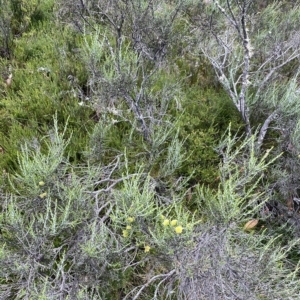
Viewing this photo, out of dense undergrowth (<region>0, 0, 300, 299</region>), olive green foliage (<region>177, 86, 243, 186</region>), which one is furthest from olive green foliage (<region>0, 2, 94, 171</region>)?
olive green foliage (<region>177, 86, 243, 186</region>)

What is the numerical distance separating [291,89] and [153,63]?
1408 millimetres

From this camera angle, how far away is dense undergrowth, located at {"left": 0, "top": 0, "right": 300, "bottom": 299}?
1823 mm

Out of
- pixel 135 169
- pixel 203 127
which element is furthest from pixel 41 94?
pixel 203 127

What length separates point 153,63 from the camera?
11.2ft

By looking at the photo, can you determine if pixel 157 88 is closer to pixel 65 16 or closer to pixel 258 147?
pixel 258 147

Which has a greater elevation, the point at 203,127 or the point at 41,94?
the point at 203,127

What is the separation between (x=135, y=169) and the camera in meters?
2.58

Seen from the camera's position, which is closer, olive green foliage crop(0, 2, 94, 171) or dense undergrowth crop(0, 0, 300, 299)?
dense undergrowth crop(0, 0, 300, 299)

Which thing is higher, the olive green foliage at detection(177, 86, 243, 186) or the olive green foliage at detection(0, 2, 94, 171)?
the olive green foliage at detection(177, 86, 243, 186)

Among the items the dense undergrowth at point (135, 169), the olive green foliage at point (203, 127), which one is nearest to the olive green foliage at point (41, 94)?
the dense undergrowth at point (135, 169)

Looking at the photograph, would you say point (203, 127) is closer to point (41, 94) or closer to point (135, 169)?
point (135, 169)

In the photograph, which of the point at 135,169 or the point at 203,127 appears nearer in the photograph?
the point at 135,169

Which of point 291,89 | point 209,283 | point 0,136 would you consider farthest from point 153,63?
point 209,283

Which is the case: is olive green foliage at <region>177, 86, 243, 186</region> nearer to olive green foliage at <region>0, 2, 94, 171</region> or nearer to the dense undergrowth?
the dense undergrowth
